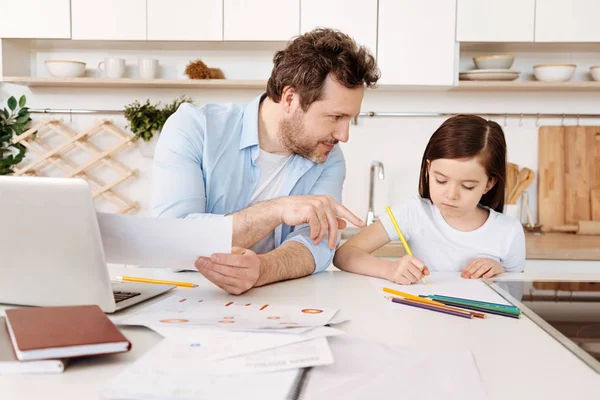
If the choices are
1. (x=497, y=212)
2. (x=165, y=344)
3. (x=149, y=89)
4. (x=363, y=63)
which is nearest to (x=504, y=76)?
(x=497, y=212)

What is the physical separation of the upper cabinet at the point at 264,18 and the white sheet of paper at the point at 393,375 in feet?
6.28

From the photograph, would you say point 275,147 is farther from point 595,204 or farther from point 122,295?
point 595,204

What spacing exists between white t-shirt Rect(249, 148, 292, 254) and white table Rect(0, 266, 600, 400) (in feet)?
1.31

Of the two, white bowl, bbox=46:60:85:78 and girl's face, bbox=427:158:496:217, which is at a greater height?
white bowl, bbox=46:60:85:78

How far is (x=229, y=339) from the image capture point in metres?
0.72

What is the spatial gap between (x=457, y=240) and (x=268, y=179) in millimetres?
503

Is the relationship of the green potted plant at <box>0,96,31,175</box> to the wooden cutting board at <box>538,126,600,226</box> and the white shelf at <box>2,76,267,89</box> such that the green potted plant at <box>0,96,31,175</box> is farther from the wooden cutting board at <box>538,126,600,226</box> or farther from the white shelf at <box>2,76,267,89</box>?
the wooden cutting board at <box>538,126,600,226</box>

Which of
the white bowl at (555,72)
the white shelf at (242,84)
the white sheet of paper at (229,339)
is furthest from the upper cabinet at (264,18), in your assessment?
the white sheet of paper at (229,339)

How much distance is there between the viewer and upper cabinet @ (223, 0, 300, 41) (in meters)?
2.46

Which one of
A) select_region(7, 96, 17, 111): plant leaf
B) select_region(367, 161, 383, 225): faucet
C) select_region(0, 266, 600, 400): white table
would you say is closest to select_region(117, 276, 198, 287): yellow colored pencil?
select_region(0, 266, 600, 400): white table

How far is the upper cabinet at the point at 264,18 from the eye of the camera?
2.46 metres

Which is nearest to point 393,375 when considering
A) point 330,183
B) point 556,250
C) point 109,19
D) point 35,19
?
point 330,183

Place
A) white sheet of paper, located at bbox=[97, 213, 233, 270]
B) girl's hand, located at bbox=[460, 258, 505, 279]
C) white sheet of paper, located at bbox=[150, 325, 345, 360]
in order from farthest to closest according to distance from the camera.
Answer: girl's hand, located at bbox=[460, 258, 505, 279] < white sheet of paper, located at bbox=[97, 213, 233, 270] < white sheet of paper, located at bbox=[150, 325, 345, 360]

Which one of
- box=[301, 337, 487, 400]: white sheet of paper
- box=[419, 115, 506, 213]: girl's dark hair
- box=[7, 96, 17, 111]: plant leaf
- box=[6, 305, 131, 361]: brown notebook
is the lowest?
box=[301, 337, 487, 400]: white sheet of paper
